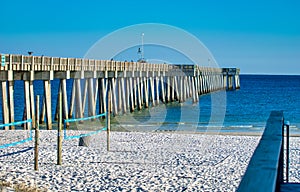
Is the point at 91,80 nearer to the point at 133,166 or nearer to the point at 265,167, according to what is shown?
the point at 133,166

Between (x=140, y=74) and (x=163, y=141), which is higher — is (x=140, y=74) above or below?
above

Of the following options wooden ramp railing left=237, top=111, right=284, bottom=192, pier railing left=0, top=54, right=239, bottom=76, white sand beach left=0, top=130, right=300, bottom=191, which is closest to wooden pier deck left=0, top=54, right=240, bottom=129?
Answer: pier railing left=0, top=54, right=239, bottom=76

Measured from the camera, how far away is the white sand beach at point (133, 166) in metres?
9.34

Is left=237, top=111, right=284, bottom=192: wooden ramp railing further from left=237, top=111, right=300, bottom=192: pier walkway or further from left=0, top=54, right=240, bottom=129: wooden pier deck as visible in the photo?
left=0, top=54, right=240, bottom=129: wooden pier deck

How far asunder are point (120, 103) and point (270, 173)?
31.1m

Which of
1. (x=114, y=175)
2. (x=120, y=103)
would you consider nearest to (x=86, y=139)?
(x=114, y=175)

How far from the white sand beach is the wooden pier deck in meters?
3.53

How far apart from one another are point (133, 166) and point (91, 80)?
17023mm

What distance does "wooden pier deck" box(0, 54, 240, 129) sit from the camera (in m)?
19.8

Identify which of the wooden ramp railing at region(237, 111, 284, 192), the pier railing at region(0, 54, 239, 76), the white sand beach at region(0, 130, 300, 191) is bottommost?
the white sand beach at region(0, 130, 300, 191)

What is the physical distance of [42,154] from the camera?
12.9 m

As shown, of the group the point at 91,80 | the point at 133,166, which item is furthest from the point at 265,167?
the point at 91,80

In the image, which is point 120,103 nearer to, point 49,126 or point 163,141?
point 49,126

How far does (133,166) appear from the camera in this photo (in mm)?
11508
